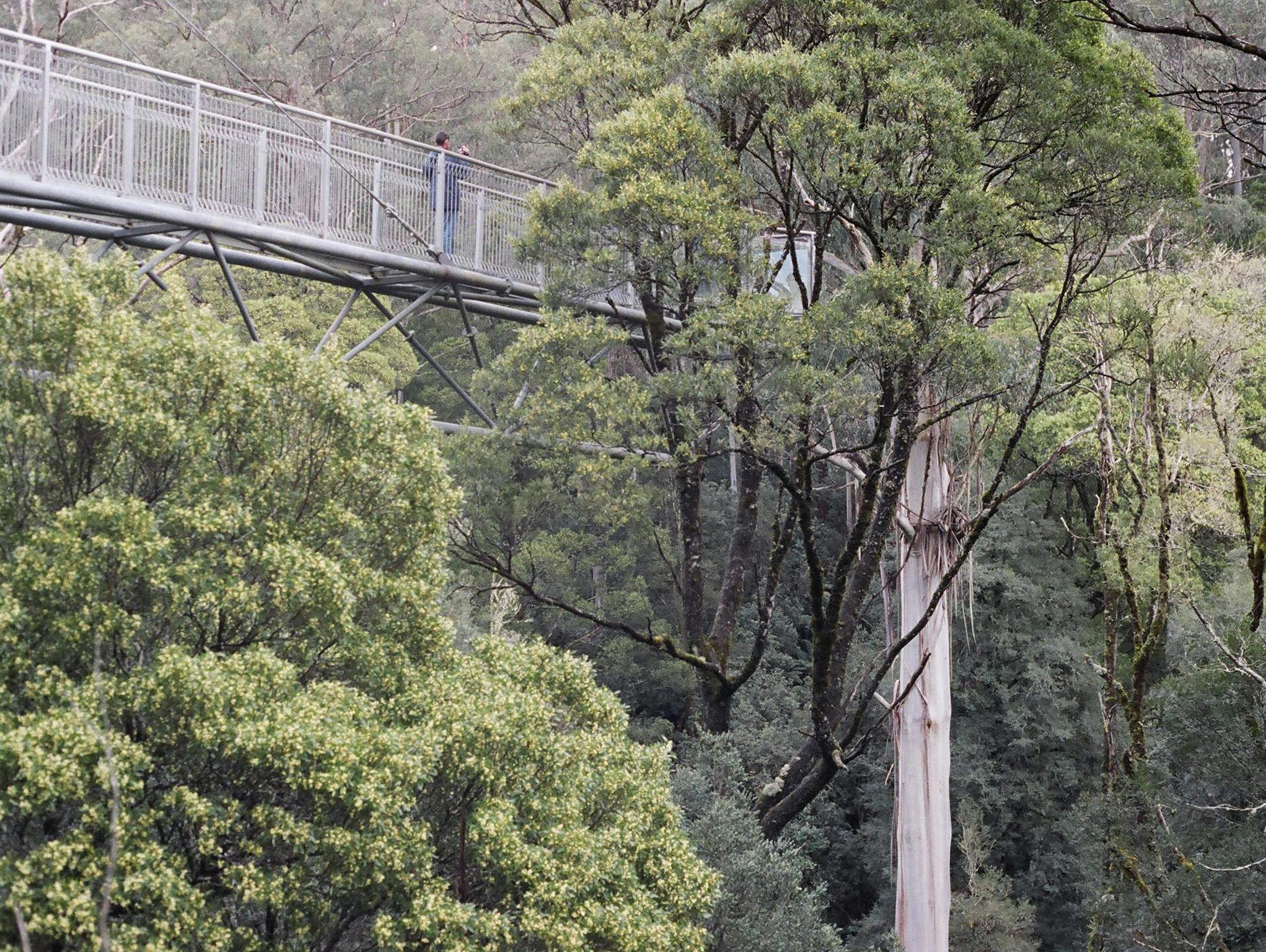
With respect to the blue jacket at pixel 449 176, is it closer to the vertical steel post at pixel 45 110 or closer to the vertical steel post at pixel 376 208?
the vertical steel post at pixel 376 208

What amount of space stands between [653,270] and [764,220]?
46.2 inches

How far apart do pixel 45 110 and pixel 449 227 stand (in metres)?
4.59

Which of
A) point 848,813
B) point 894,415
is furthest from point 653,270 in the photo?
point 848,813

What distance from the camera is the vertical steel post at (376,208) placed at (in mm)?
14133

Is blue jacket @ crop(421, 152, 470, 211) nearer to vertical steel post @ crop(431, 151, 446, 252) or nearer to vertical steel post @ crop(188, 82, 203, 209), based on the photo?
vertical steel post @ crop(431, 151, 446, 252)

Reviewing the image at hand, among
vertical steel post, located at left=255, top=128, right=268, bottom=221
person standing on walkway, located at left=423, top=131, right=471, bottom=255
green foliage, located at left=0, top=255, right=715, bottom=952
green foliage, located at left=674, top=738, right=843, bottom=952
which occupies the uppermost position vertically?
person standing on walkway, located at left=423, top=131, right=471, bottom=255

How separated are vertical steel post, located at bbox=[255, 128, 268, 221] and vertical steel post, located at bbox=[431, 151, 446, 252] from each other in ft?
6.70

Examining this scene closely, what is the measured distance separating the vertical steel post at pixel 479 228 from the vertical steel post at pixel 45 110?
185 inches

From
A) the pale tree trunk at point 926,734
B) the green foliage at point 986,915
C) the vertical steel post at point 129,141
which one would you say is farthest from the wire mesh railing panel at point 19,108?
the green foliage at point 986,915

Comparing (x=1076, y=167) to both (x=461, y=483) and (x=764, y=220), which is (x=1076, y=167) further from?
(x=461, y=483)

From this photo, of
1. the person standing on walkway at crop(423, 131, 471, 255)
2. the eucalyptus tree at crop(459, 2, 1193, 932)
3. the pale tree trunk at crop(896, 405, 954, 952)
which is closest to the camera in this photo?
the eucalyptus tree at crop(459, 2, 1193, 932)

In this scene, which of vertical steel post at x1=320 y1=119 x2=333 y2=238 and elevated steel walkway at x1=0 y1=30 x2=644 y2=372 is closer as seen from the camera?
elevated steel walkway at x1=0 y1=30 x2=644 y2=372

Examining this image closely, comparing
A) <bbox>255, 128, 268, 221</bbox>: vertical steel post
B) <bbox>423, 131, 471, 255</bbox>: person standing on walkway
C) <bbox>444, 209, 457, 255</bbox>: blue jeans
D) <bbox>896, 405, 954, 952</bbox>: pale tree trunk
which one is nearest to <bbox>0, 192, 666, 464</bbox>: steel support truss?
<bbox>255, 128, 268, 221</bbox>: vertical steel post

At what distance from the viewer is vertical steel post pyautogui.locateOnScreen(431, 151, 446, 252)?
1466 centimetres
